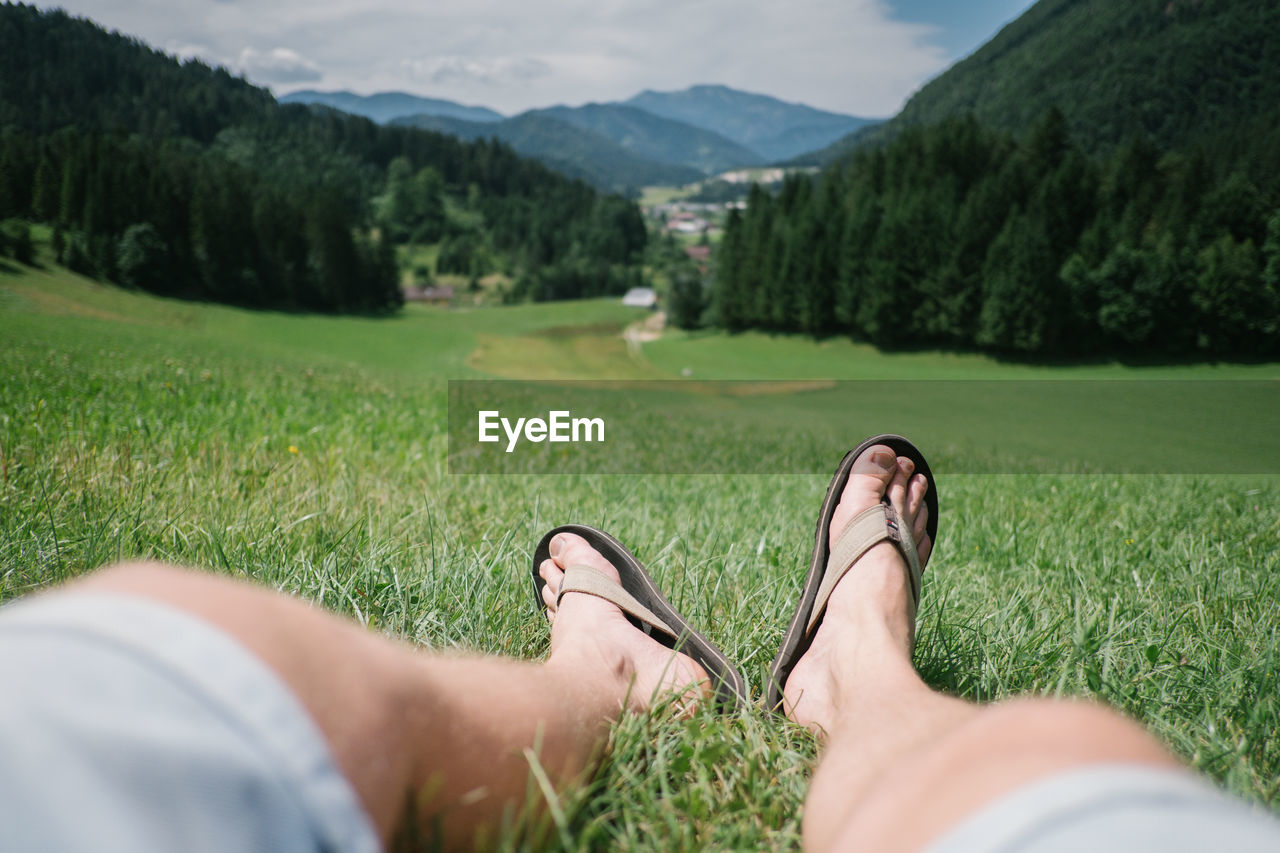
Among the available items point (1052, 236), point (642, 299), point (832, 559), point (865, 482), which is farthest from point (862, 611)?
point (642, 299)

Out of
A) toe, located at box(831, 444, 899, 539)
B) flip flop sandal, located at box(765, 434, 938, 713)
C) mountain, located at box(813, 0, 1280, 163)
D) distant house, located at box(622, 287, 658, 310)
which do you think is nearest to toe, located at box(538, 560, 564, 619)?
flip flop sandal, located at box(765, 434, 938, 713)

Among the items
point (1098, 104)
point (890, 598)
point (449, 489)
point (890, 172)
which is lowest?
point (449, 489)

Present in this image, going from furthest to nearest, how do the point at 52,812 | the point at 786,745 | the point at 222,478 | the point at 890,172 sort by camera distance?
1. the point at 890,172
2. the point at 222,478
3. the point at 786,745
4. the point at 52,812

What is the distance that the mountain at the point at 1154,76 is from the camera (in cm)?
3981

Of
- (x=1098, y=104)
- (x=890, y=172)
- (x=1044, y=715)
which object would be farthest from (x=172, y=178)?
(x=1098, y=104)

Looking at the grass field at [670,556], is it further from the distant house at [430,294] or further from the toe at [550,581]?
the distant house at [430,294]

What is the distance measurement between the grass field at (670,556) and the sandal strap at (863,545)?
138 millimetres

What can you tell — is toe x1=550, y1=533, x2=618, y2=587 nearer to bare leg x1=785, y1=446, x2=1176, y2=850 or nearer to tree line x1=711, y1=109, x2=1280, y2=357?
bare leg x1=785, y1=446, x2=1176, y2=850

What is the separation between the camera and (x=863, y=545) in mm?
1619

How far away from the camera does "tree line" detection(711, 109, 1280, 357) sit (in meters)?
29.8

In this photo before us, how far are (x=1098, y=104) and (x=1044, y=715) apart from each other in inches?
2813

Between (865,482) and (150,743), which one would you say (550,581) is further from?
(150,743)

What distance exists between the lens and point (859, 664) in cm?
127

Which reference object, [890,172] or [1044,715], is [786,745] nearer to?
[1044,715]
